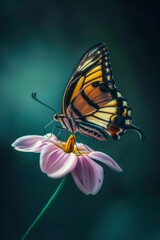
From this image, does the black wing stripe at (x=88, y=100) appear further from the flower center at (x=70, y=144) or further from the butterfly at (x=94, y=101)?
the flower center at (x=70, y=144)

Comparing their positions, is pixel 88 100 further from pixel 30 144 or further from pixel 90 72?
pixel 30 144

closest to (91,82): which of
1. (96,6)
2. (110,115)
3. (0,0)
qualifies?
(110,115)

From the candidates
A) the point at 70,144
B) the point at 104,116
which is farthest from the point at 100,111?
the point at 70,144

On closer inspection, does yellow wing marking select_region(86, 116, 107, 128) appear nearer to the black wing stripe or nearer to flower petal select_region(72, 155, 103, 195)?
the black wing stripe

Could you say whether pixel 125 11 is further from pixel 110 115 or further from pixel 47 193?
pixel 110 115

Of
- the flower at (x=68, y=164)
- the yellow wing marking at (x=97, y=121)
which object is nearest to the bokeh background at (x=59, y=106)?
the yellow wing marking at (x=97, y=121)

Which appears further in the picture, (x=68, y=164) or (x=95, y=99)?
(x=95, y=99)
